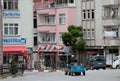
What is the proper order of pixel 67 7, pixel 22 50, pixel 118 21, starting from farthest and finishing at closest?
pixel 67 7 → pixel 118 21 → pixel 22 50

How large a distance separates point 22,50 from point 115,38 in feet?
57.2

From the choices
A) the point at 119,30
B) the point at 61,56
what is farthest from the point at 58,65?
the point at 119,30

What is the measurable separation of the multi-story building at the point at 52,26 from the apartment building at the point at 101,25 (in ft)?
6.27

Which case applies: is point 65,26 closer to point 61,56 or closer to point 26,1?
point 61,56

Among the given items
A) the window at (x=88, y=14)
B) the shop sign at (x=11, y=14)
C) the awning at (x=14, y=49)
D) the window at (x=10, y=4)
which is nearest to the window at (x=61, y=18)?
the window at (x=88, y=14)

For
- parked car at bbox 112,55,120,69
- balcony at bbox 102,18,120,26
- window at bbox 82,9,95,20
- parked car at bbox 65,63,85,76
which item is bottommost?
parked car at bbox 112,55,120,69

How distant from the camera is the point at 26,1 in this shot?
68062 millimetres

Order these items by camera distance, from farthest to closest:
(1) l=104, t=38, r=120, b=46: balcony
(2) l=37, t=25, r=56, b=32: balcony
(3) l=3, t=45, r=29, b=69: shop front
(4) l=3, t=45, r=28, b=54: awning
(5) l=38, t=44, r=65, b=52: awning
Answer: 1. (2) l=37, t=25, r=56, b=32: balcony
2. (5) l=38, t=44, r=65, b=52: awning
3. (1) l=104, t=38, r=120, b=46: balcony
4. (3) l=3, t=45, r=29, b=69: shop front
5. (4) l=3, t=45, r=28, b=54: awning

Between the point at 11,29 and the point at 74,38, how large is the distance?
42.4ft

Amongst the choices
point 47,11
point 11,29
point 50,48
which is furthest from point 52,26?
point 11,29

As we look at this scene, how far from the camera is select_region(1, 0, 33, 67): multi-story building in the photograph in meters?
66.6

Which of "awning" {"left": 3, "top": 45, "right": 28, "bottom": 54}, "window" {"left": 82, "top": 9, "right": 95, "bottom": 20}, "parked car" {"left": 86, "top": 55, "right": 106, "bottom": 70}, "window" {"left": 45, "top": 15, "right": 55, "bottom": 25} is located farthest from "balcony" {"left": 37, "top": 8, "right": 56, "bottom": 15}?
"awning" {"left": 3, "top": 45, "right": 28, "bottom": 54}

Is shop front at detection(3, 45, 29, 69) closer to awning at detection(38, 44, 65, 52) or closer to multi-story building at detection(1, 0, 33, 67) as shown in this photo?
multi-story building at detection(1, 0, 33, 67)

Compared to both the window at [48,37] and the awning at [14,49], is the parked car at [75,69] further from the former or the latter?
the window at [48,37]
